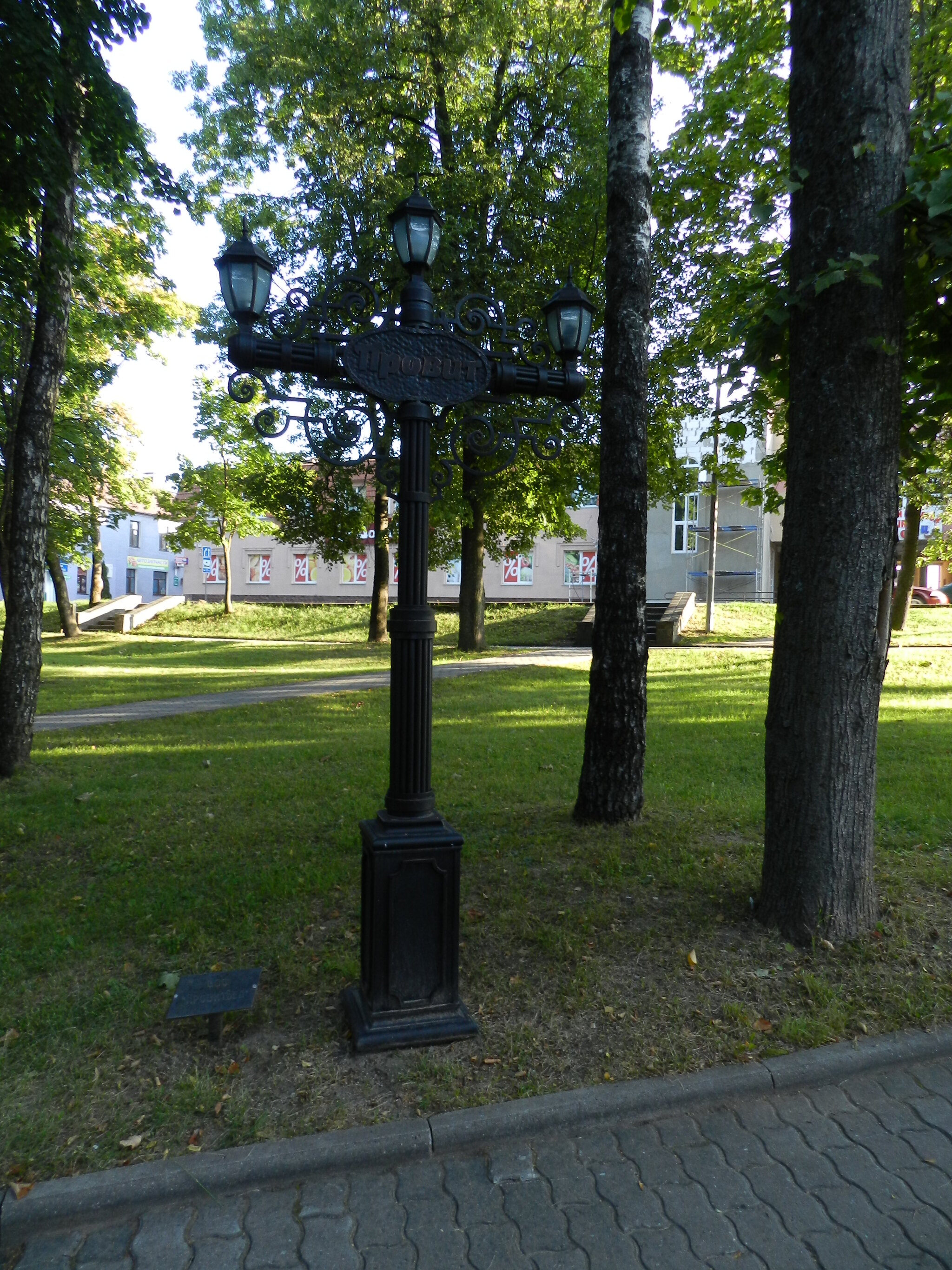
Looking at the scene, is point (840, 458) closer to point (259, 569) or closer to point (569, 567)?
point (569, 567)

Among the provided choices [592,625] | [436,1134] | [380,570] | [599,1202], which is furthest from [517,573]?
[599,1202]

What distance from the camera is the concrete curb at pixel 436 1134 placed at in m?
2.68

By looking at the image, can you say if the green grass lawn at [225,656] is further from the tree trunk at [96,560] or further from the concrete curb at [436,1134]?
the concrete curb at [436,1134]

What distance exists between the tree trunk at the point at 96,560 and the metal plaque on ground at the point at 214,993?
980 inches

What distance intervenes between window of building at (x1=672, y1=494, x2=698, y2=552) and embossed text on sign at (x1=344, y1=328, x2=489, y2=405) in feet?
103

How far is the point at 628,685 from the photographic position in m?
6.02

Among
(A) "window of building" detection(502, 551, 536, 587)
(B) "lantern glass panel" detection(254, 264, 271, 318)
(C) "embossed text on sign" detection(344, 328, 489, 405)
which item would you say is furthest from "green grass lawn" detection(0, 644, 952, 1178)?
(A) "window of building" detection(502, 551, 536, 587)

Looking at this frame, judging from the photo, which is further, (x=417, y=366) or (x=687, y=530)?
(x=687, y=530)

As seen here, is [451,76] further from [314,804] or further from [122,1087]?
[122,1087]

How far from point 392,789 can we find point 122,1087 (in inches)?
60.0

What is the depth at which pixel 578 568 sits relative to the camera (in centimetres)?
3644

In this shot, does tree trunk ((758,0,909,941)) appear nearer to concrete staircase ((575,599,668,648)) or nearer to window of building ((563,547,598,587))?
concrete staircase ((575,599,668,648))

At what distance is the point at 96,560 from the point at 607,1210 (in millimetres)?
35620

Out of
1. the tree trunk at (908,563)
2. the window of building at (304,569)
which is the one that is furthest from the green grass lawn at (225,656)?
the tree trunk at (908,563)
